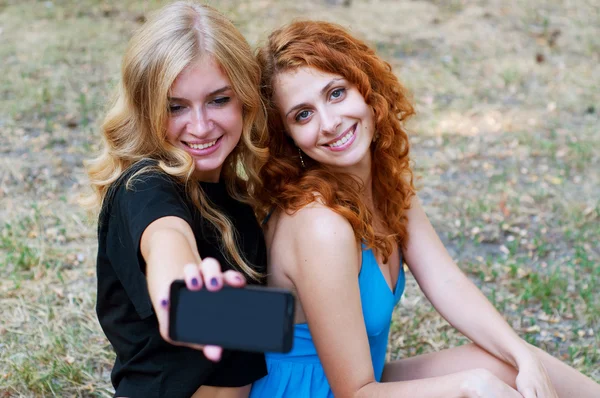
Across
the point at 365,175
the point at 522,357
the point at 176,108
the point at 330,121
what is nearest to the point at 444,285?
the point at 522,357

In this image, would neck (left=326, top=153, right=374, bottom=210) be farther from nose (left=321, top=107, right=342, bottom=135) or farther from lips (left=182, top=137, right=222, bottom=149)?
lips (left=182, top=137, right=222, bottom=149)

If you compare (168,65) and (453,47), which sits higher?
(168,65)

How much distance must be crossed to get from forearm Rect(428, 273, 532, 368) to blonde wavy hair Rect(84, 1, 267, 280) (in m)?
0.80

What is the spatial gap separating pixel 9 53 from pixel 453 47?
399 centimetres

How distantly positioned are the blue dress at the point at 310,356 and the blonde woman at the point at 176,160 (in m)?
0.10

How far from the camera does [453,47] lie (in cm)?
694

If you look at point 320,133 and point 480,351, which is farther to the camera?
point 480,351

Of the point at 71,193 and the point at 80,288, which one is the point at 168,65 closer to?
the point at 80,288

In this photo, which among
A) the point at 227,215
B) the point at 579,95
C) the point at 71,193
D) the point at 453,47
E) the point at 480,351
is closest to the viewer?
the point at 227,215

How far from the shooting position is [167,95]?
6.63ft

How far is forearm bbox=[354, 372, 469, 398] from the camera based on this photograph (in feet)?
6.97

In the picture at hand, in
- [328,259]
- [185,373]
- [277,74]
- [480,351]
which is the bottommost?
[480,351]

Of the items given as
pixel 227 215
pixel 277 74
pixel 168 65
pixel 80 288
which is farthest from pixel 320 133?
pixel 80 288

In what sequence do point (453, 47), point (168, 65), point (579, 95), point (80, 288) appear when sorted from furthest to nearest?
point (453, 47) < point (579, 95) < point (80, 288) < point (168, 65)
